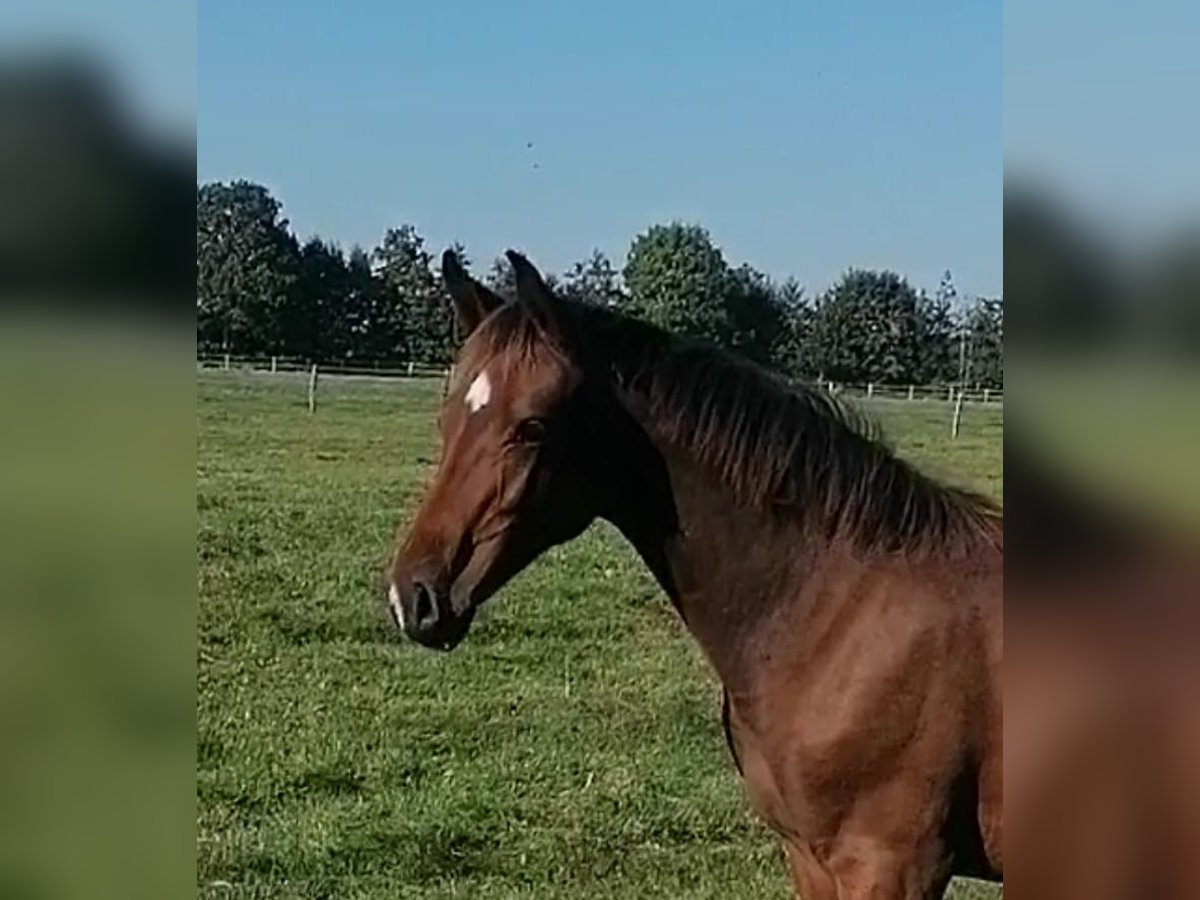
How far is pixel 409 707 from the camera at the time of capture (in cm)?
537

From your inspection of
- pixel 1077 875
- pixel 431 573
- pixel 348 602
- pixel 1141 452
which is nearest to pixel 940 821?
pixel 431 573

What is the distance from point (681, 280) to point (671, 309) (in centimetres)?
37

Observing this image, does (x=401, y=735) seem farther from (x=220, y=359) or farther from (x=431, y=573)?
(x=431, y=573)

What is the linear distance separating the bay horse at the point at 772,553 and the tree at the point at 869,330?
88.4 inches

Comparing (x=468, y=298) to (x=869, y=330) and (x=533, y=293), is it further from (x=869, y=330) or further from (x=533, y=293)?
(x=869, y=330)

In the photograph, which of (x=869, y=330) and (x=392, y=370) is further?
(x=392, y=370)

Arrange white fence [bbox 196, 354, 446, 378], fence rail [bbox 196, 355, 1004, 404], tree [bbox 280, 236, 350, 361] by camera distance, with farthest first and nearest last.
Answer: white fence [bbox 196, 354, 446, 378] < tree [bbox 280, 236, 350, 361] < fence rail [bbox 196, 355, 1004, 404]

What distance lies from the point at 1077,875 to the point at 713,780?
14.2 feet

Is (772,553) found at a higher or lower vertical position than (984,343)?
lower

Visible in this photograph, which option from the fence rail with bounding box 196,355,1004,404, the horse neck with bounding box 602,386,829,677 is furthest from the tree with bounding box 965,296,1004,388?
the horse neck with bounding box 602,386,829,677

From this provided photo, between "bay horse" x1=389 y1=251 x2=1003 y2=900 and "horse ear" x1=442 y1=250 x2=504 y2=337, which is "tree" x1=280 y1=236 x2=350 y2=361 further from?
"bay horse" x1=389 y1=251 x2=1003 y2=900

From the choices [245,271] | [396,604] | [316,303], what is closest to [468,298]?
[396,604]

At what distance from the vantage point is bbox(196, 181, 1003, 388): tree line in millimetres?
4133

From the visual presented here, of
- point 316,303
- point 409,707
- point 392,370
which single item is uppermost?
point 316,303
